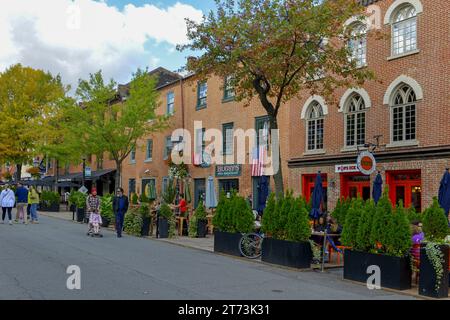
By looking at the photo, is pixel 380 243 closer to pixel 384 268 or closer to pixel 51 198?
pixel 384 268

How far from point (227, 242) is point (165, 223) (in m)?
4.86

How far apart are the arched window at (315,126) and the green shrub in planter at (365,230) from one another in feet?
36.7

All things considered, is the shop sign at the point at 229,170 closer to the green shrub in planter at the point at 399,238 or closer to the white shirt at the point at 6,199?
the white shirt at the point at 6,199

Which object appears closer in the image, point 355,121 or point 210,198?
point 355,121

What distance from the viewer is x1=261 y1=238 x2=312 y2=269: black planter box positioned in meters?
11.5

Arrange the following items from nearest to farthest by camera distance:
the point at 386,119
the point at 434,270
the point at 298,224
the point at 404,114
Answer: the point at 434,270
the point at 298,224
the point at 404,114
the point at 386,119

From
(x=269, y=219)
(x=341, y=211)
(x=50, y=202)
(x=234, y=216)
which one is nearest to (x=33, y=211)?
(x=50, y=202)

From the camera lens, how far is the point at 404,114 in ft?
58.3

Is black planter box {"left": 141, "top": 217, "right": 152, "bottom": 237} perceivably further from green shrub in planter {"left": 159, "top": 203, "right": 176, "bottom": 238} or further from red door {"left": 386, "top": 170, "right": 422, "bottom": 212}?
red door {"left": 386, "top": 170, "right": 422, "bottom": 212}

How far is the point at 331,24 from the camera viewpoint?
1489cm

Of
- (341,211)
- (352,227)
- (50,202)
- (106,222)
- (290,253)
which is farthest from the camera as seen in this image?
(50,202)

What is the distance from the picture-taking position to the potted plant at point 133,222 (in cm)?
1933

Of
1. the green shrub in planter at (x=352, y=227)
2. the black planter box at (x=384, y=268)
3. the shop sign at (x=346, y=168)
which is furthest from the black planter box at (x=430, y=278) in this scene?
the shop sign at (x=346, y=168)

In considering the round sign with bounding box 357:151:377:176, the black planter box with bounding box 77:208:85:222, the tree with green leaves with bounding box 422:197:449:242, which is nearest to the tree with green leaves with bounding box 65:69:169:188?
the black planter box with bounding box 77:208:85:222
